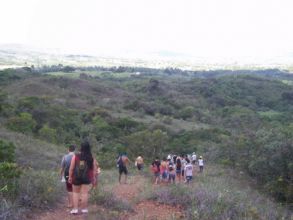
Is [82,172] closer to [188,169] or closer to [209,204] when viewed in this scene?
[209,204]

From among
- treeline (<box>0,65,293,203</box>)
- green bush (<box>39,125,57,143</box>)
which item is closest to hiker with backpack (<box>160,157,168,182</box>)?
treeline (<box>0,65,293,203</box>)

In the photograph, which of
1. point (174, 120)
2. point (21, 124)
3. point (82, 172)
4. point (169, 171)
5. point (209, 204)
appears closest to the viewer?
point (82, 172)

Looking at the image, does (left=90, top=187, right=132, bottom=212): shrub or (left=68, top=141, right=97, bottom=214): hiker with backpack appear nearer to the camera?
(left=68, top=141, right=97, bottom=214): hiker with backpack

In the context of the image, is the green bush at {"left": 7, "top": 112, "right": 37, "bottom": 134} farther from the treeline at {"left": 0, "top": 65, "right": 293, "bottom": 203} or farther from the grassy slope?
the grassy slope

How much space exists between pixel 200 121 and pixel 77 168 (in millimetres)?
55648

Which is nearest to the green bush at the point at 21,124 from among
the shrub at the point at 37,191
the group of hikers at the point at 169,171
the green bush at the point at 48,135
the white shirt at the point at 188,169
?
the green bush at the point at 48,135

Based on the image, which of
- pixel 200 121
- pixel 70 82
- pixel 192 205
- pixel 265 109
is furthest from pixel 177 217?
pixel 265 109

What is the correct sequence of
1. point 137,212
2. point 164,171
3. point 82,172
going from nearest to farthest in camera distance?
point 82,172, point 137,212, point 164,171

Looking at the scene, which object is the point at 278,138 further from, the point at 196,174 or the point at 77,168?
the point at 77,168

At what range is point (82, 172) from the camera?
777cm

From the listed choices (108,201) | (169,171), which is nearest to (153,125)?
(169,171)

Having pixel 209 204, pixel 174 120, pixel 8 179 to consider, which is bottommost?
pixel 174 120

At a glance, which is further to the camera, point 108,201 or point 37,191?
point 108,201

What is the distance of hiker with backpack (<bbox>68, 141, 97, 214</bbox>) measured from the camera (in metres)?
7.70
